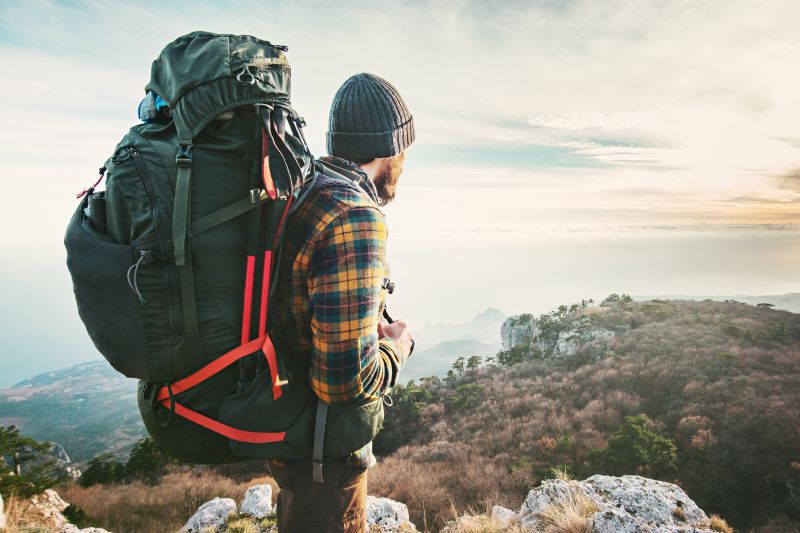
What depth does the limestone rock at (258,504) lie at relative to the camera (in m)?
5.92

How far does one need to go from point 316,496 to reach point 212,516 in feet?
17.5

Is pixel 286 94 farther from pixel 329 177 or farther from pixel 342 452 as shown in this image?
pixel 342 452

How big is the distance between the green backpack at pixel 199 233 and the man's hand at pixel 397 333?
1.99 feet

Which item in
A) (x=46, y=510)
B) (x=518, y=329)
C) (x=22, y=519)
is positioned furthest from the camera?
(x=518, y=329)

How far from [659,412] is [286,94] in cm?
1421

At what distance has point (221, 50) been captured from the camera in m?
1.49

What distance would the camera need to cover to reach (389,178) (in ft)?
7.75

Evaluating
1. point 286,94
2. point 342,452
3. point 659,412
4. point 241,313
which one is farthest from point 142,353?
point 659,412

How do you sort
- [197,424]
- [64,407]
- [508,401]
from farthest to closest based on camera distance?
[64,407]
[508,401]
[197,424]

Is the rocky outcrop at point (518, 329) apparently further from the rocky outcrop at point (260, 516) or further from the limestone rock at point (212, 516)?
the limestone rock at point (212, 516)

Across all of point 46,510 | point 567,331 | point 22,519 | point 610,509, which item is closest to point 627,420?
point 610,509

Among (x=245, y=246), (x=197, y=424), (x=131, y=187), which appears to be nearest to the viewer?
(x=131, y=187)

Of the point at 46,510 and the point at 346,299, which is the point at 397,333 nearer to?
the point at 346,299

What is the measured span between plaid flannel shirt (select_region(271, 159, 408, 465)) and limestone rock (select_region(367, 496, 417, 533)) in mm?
4425
